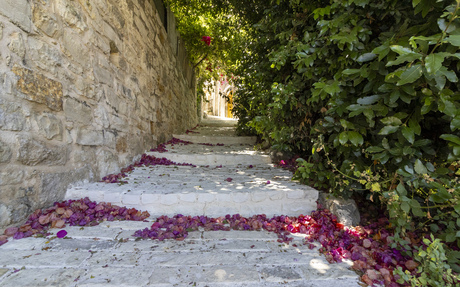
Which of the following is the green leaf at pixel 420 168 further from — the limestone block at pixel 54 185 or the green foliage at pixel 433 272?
the limestone block at pixel 54 185

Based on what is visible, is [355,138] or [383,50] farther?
[355,138]

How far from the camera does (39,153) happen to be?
1.61m

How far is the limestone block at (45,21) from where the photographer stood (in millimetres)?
1595

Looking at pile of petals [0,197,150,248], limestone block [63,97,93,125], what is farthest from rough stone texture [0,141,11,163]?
limestone block [63,97,93,125]

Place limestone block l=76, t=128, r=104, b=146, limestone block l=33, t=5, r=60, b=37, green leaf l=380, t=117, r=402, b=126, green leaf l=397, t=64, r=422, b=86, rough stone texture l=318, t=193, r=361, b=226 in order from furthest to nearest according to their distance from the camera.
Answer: limestone block l=76, t=128, r=104, b=146 < rough stone texture l=318, t=193, r=361, b=226 < limestone block l=33, t=5, r=60, b=37 < green leaf l=380, t=117, r=402, b=126 < green leaf l=397, t=64, r=422, b=86

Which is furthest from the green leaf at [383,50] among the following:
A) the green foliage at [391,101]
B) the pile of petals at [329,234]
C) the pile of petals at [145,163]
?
the pile of petals at [145,163]

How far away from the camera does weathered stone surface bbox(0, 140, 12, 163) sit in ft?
4.52

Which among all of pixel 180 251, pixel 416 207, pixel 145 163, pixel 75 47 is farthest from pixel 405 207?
pixel 145 163

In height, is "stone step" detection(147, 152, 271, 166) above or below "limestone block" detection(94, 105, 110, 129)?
below

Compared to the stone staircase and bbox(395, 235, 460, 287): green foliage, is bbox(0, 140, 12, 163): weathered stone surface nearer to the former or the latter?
the stone staircase

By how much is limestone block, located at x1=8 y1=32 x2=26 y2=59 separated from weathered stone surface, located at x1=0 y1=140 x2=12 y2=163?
1.97 ft

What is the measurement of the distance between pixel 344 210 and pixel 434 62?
1.26 m

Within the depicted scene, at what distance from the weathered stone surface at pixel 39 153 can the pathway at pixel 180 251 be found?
0.32 metres

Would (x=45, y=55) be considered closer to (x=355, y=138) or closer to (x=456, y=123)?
(x=355, y=138)
